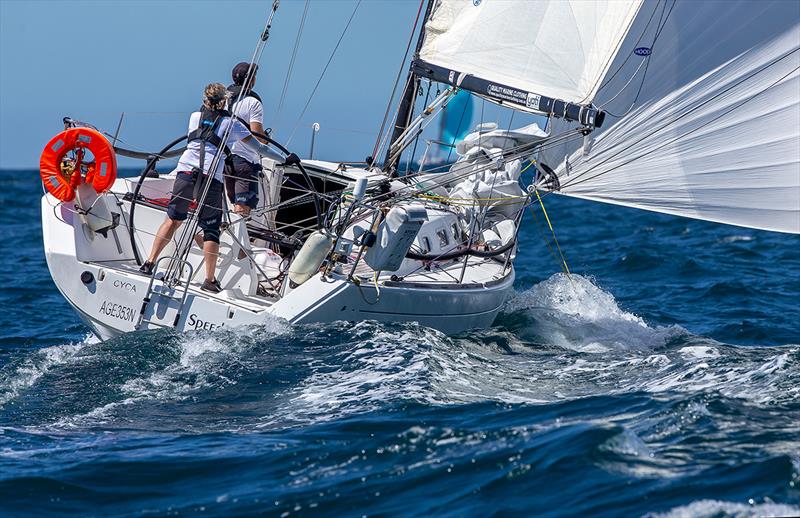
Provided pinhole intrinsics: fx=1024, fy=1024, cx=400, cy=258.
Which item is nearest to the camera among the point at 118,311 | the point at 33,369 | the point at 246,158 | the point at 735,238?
the point at 33,369

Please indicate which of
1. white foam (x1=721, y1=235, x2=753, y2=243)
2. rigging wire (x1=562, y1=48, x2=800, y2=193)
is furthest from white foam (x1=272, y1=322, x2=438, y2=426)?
white foam (x1=721, y1=235, x2=753, y2=243)

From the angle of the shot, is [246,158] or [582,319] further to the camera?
[582,319]

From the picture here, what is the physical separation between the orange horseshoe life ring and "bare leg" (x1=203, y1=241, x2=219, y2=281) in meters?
0.88

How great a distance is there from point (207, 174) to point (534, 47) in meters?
2.98

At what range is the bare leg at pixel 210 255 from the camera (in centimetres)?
716

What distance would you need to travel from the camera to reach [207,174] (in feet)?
23.5

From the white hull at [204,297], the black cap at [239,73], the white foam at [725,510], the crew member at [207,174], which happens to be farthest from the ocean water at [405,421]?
the black cap at [239,73]

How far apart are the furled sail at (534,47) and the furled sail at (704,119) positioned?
0.18 metres

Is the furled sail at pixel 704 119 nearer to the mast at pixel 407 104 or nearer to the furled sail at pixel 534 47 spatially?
the furled sail at pixel 534 47

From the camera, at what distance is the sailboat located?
7008 mm

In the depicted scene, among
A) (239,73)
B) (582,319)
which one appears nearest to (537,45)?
(582,319)

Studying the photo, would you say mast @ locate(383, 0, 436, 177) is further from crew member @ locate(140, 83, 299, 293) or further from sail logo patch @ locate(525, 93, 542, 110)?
crew member @ locate(140, 83, 299, 293)

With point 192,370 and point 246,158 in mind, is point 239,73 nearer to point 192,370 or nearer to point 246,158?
point 246,158

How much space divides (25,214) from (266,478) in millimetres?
18621
